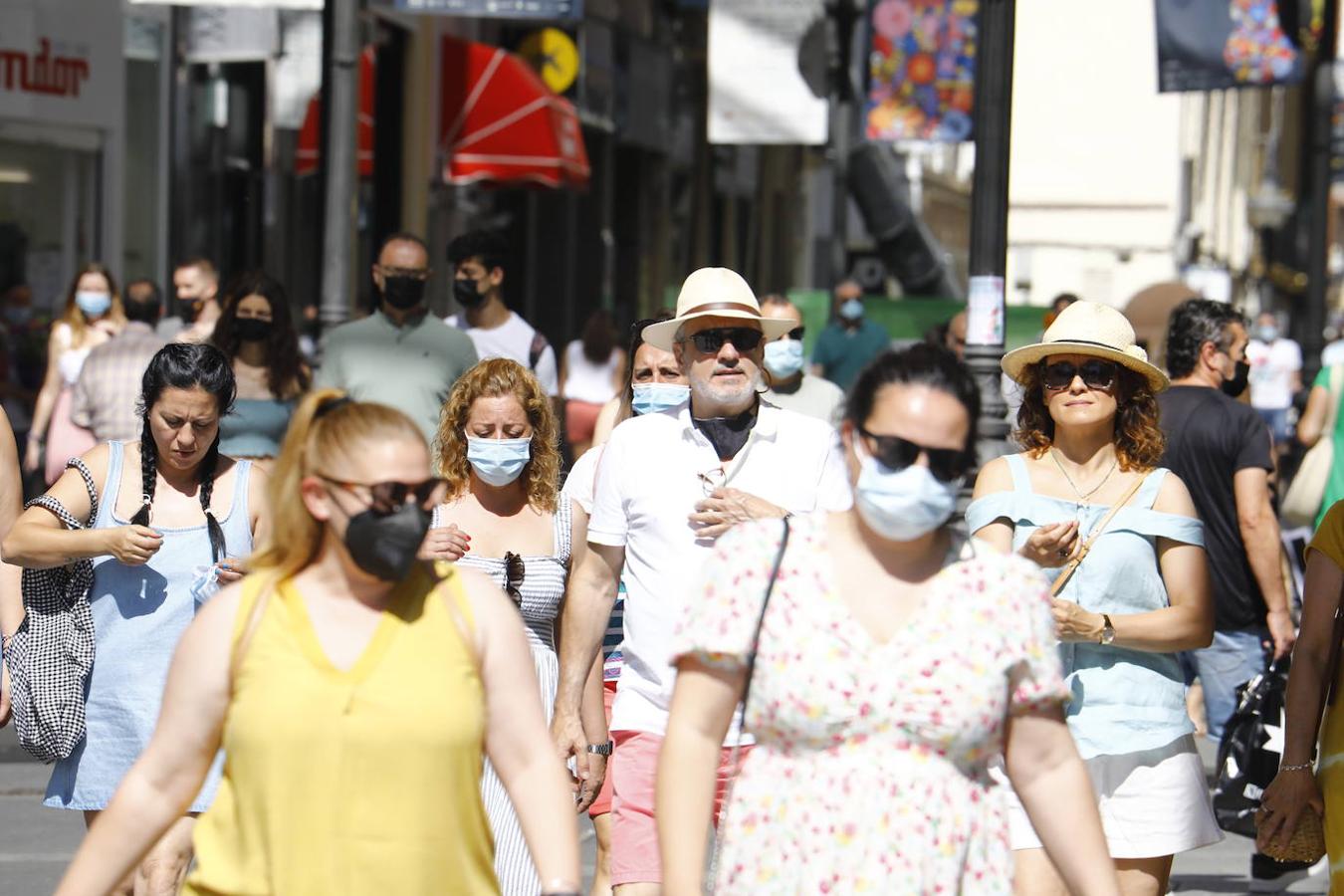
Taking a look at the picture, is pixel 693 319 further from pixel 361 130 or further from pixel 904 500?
pixel 361 130

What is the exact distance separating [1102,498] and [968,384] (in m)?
1.73

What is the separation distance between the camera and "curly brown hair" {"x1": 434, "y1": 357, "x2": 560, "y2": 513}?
6395 mm

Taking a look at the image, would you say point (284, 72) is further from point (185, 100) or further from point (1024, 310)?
point (1024, 310)

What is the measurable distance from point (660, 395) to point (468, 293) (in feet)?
12.8

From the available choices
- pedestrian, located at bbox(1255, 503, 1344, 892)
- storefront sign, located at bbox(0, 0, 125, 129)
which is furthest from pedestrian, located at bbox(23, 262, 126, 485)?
pedestrian, located at bbox(1255, 503, 1344, 892)

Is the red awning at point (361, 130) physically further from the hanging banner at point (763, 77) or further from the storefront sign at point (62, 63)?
the hanging banner at point (763, 77)

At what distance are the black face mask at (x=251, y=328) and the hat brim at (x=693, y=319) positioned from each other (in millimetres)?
3080

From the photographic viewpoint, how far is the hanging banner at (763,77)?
18.2 meters

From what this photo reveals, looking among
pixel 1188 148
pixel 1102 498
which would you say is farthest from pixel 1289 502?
pixel 1188 148

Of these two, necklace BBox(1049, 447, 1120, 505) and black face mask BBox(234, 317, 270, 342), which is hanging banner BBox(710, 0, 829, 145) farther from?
necklace BBox(1049, 447, 1120, 505)

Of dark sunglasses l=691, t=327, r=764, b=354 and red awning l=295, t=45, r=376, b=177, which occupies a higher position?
red awning l=295, t=45, r=376, b=177

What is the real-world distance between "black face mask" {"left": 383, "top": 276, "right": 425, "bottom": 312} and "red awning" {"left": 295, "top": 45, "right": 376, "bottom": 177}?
783 cm

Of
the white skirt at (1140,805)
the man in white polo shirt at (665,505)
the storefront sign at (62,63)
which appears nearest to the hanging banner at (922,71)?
the storefront sign at (62,63)

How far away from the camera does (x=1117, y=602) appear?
5555 millimetres
